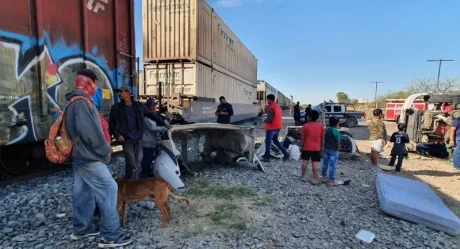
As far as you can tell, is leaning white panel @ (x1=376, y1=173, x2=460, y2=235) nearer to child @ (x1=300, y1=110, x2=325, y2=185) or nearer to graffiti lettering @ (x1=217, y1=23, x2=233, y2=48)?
child @ (x1=300, y1=110, x2=325, y2=185)

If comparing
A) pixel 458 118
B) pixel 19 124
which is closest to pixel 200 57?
pixel 19 124

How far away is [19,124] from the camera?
13.6 feet

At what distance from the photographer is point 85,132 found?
8.50ft

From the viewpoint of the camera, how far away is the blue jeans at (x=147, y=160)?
4.72m

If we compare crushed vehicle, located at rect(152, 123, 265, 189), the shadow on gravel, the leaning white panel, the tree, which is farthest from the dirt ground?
the tree

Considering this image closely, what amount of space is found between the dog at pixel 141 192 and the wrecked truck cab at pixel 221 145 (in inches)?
89.4

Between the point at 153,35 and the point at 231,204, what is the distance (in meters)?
8.35

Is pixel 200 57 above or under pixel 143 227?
above

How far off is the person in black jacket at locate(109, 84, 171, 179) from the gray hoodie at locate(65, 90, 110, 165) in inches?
55.9

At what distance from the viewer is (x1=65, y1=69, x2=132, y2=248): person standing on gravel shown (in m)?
2.61

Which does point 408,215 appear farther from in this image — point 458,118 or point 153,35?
point 153,35

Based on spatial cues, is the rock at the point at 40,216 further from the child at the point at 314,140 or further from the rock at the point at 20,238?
the child at the point at 314,140

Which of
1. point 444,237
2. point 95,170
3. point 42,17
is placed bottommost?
point 444,237

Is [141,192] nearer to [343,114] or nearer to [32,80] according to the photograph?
[32,80]
